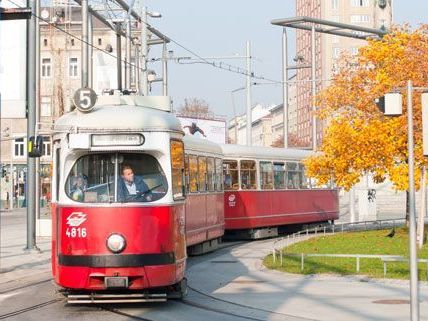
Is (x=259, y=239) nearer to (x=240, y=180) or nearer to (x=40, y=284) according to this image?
(x=240, y=180)

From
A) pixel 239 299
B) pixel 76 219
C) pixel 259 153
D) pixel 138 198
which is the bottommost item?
pixel 239 299

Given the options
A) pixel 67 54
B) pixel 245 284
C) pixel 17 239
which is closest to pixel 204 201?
pixel 245 284

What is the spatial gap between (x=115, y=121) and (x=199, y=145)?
10.2 metres

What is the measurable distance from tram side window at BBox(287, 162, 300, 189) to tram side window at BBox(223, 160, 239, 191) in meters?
3.83

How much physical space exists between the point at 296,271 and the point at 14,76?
416 inches

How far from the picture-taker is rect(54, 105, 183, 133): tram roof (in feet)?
46.8

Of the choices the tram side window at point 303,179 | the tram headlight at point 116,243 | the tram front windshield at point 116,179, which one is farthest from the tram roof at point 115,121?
the tram side window at point 303,179

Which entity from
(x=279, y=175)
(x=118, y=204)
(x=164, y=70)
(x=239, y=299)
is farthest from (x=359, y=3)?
(x=118, y=204)

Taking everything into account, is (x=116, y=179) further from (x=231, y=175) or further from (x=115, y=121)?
(x=231, y=175)

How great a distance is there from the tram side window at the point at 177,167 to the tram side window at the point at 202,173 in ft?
27.9

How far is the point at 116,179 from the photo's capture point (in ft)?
46.3

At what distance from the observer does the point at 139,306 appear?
15.0m

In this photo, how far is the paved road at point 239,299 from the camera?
45.3ft

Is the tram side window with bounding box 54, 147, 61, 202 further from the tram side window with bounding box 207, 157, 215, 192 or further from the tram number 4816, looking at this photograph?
the tram side window with bounding box 207, 157, 215, 192
